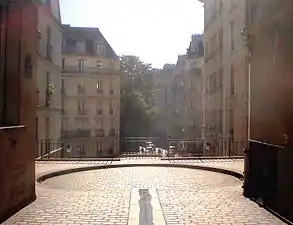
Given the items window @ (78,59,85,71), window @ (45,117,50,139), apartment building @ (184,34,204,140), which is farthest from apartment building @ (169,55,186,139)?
window @ (45,117,50,139)

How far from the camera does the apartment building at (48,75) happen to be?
24.1m

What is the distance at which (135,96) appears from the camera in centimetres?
5841

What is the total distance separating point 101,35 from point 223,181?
1660 inches

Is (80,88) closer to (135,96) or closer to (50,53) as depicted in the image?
(135,96)

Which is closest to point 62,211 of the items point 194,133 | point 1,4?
point 1,4

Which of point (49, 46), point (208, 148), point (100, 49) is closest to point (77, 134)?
point (100, 49)

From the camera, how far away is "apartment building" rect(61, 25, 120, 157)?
49062 mm

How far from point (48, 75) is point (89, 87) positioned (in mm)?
24221

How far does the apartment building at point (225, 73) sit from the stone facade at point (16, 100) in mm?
13863

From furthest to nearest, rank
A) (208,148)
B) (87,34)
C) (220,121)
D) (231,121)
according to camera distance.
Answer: (87,34) < (220,121) < (208,148) < (231,121)

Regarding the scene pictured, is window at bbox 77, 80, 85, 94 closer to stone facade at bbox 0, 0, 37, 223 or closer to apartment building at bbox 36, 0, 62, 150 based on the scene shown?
apartment building at bbox 36, 0, 62, 150

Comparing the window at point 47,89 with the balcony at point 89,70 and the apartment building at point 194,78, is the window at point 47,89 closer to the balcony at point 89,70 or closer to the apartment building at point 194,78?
the balcony at point 89,70

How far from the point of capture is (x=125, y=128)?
57.9 m

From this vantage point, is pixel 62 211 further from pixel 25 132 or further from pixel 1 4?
pixel 1 4
